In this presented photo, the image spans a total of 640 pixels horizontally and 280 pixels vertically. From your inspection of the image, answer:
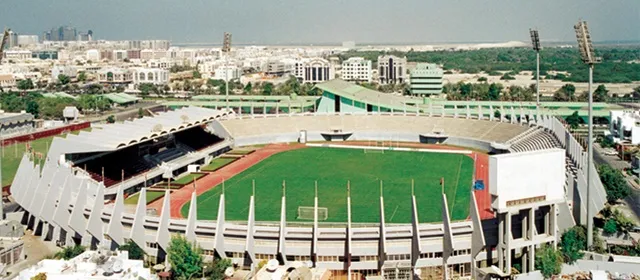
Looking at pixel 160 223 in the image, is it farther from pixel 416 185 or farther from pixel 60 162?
pixel 416 185

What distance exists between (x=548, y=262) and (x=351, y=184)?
16.4 meters

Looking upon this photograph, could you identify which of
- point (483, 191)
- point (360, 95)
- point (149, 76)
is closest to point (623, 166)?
point (483, 191)

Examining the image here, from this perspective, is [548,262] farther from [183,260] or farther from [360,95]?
[360,95]

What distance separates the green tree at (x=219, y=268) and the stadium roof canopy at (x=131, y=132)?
11774 mm

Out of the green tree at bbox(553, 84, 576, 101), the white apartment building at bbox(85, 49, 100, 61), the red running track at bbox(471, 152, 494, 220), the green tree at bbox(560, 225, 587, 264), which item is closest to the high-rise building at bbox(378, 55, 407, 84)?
the green tree at bbox(553, 84, 576, 101)

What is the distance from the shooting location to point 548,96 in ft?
284

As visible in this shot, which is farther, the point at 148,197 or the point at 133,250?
the point at 148,197

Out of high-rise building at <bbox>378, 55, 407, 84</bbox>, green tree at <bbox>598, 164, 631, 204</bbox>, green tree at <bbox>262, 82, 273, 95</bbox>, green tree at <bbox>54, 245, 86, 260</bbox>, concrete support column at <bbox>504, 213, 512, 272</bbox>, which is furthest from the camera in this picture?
high-rise building at <bbox>378, 55, 407, 84</bbox>

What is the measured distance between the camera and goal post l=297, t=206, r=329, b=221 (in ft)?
97.0

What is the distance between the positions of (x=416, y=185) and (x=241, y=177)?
10.4m

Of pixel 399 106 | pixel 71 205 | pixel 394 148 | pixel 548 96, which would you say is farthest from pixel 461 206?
pixel 548 96

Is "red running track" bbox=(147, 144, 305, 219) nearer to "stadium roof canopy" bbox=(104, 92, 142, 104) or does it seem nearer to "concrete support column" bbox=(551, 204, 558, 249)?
"concrete support column" bbox=(551, 204, 558, 249)

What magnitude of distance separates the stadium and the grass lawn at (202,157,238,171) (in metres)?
0.68

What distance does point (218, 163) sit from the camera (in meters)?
45.8
